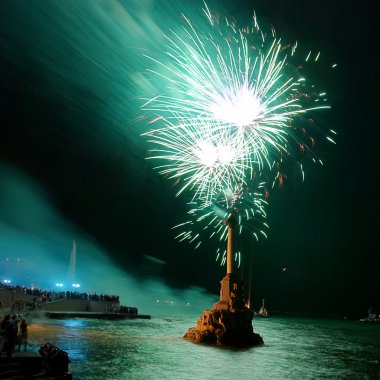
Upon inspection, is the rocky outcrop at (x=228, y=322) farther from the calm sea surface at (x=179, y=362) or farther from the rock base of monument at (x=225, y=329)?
the calm sea surface at (x=179, y=362)

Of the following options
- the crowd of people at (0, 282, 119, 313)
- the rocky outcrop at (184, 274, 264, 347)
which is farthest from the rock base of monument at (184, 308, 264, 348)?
the crowd of people at (0, 282, 119, 313)

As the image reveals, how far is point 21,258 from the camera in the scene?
86.9 m

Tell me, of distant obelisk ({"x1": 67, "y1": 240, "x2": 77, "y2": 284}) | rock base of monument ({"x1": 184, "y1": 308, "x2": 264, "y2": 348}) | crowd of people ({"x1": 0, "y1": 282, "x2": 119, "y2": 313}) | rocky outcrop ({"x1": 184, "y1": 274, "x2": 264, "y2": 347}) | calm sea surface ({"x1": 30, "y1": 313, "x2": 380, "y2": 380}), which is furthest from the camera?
distant obelisk ({"x1": 67, "y1": 240, "x2": 77, "y2": 284})

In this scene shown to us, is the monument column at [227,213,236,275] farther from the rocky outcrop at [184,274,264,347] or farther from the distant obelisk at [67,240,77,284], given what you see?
the distant obelisk at [67,240,77,284]

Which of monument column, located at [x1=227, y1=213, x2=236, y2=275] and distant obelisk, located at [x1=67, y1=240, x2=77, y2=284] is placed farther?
distant obelisk, located at [x1=67, y1=240, x2=77, y2=284]

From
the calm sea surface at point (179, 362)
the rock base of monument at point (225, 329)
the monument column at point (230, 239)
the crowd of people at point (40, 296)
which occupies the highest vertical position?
the monument column at point (230, 239)

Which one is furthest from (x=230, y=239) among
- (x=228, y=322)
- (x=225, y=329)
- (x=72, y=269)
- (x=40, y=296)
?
(x=72, y=269)

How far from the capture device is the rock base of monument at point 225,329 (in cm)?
3212

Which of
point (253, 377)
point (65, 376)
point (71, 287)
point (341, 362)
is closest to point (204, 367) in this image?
point (253, 377)

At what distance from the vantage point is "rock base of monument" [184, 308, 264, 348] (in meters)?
32.1

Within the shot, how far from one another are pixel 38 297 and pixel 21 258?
46013 mm

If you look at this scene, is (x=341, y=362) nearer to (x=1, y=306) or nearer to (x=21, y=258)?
(x=1, y=306)

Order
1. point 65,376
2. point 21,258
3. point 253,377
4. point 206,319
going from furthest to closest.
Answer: point 21,258 < point 206,319 < point 253,377 < point 65,376

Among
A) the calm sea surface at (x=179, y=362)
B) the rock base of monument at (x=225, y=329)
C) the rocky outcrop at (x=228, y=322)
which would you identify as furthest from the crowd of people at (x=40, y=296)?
the rocky outcrop at (x=228, y=322)
